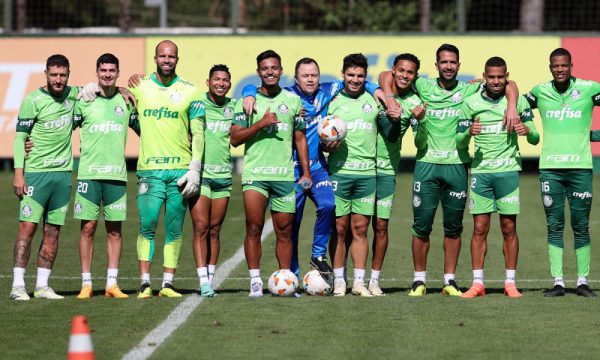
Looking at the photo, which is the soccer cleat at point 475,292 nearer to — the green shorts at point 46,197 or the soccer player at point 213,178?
the soccer player at point 213,178

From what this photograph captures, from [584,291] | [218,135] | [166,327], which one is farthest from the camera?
[218,135]

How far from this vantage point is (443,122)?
12.1 m

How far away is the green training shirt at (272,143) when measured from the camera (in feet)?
38.7

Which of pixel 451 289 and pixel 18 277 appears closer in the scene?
pixel 18 277

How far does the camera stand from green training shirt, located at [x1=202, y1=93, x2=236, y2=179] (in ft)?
40.3

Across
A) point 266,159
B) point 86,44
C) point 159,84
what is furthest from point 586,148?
point 86,44

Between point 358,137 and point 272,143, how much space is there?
0.82 m

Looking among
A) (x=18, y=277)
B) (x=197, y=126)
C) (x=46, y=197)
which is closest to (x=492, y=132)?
(x=197, y=126)

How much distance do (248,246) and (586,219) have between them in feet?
10.5

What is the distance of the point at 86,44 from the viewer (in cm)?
2822

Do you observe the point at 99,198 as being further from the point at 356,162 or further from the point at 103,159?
the point at 356,162

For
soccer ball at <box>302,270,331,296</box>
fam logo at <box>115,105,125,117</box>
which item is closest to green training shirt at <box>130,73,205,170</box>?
fam logo at <box>115,105,125,117</box>

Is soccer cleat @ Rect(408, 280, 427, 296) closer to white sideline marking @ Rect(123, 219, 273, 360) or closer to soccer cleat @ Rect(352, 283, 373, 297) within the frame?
soccer cleat @ Rect(352, 283, 373, 297)

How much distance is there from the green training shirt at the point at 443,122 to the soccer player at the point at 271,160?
1.18 metres
